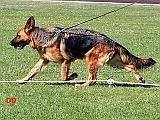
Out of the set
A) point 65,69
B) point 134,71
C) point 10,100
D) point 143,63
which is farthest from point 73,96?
point 143,63

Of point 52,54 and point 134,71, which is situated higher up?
point 52,54

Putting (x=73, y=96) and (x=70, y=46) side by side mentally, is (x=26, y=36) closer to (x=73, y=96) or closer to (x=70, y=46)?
(x=70, y=46)

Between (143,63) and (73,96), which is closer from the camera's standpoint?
(73,96)

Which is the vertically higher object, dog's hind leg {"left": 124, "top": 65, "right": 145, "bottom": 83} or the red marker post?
dog's hind leg {"left": 124, "top": 65, "right": 145, "bottom": 83}

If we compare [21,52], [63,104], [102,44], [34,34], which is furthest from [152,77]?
[21,52]

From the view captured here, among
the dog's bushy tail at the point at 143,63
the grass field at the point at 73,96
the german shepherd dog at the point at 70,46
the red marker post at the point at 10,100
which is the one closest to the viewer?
the grass field at the point at 73,96

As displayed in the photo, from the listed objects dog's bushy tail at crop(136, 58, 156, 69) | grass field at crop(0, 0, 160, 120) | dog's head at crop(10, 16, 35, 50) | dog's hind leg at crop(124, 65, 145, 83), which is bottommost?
grass field at crop(0, 0, 160, 120)

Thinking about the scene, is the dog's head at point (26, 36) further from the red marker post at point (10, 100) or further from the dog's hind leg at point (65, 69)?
the red marker post at point (10, 100)

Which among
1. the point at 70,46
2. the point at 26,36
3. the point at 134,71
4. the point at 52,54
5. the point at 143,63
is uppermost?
the point at 26,36

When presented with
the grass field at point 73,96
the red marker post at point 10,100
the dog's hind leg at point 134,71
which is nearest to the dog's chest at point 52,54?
the grass field at point 73,96

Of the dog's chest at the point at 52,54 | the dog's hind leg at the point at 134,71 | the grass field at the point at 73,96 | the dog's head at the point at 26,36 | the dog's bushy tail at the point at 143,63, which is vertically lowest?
the grass field at the point at 73,96

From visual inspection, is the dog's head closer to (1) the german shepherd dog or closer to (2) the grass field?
(1) the german shepherd dog

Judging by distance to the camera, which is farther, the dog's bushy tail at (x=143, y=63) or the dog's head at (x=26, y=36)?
the dog's bushy tail at (x=143, y=63)

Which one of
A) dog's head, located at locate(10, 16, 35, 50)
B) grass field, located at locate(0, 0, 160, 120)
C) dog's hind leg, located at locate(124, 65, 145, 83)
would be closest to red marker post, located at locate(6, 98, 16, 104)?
grass field, located at locate(0, 0, 160, 120)
